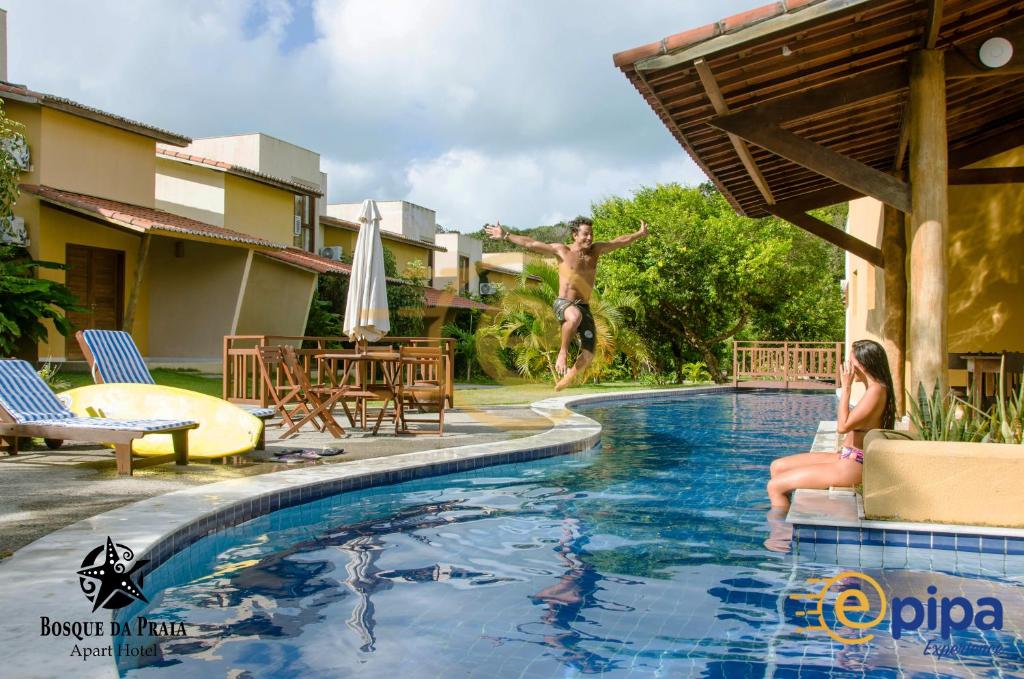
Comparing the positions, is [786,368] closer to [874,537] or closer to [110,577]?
[874,537]

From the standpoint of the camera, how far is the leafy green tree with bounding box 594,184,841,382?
26.0m

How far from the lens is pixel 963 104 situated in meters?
8.77

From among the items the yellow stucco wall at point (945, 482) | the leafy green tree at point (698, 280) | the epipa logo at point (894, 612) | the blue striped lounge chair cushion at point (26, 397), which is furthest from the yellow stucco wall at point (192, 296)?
the epipa logo at point (894, 612)

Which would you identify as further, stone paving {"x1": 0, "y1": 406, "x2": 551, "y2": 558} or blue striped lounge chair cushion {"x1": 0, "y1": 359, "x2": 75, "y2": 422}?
blue striped lounge chair cushion {"x1": 0, "y1": 359, "x2": 75, "y2": 422}

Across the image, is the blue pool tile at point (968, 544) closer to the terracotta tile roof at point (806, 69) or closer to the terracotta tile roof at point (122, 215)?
the terracotta tile roof at point (806, 69)

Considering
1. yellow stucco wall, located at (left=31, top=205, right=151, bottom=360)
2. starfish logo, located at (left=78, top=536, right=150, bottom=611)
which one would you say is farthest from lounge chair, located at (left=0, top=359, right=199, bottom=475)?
yellow stucco wall, located at (left=31, top=205, right=151, bottom=360)

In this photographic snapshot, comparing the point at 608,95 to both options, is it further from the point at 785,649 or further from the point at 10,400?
the point at 785,649

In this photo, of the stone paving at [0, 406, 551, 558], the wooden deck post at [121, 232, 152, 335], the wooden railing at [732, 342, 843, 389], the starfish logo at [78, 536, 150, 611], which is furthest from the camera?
the wooden railing at [732, 342, 843, 389]

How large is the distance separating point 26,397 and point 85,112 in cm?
1118

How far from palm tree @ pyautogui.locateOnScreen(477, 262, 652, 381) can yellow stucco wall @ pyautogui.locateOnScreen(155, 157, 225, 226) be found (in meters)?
7.54

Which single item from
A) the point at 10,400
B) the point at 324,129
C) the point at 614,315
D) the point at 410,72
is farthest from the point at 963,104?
the point at 324,129

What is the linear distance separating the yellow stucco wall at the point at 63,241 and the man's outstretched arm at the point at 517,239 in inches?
401

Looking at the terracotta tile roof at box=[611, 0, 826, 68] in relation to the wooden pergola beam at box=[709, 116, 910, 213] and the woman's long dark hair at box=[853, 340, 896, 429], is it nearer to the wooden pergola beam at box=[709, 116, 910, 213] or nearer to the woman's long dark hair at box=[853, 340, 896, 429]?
the wooden pergola beam at box=[709, 116, 910, 213]

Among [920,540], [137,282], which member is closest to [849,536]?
[920,540]
